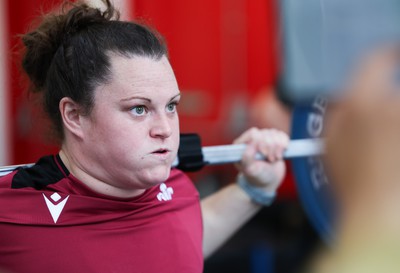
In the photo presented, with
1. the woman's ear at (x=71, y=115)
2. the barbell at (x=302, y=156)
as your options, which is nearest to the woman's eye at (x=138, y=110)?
the woman's ear at (x=71, y=115)

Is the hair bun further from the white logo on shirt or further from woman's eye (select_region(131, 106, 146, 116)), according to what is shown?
the white logo on shirt

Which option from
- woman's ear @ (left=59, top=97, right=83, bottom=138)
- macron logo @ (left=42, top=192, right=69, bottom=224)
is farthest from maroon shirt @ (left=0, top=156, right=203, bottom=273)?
woman's ear @ (left=59, top=97, right=83, bottom=138)

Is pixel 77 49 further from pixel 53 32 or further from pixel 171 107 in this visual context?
pixel 171 107

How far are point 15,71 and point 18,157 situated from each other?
1.45m

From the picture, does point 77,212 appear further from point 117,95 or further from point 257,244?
point 257,244

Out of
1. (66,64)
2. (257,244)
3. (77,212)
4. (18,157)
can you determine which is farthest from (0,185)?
(257,244)

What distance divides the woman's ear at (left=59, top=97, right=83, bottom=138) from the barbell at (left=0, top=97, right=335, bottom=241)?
0.19 m

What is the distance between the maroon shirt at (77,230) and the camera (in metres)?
1.38

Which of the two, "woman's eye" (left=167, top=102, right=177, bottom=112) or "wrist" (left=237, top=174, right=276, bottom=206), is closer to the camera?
"woman's eye" (left=167, top=102, right=177, bottom=112)

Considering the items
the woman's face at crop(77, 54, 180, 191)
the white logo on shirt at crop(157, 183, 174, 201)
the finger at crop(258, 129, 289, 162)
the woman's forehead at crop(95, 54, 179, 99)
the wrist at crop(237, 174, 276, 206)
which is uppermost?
the woman's forehead at crop(95, 54, 179, 99)

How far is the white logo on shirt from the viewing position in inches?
64.6

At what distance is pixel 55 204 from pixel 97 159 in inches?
5.3

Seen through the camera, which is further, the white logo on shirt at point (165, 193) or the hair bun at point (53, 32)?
the white logo on shirt at point (165, 193)

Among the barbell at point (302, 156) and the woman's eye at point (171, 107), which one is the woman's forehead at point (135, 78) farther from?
the barbell at point (302, 156)
